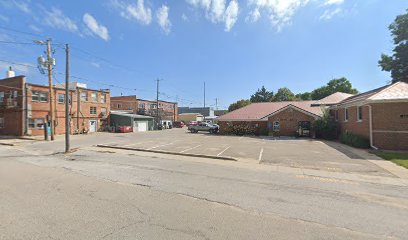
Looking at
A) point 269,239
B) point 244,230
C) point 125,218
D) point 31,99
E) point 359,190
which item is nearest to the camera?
point 269,239

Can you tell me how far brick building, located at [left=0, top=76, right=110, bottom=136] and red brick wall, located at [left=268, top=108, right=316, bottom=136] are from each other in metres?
30.8

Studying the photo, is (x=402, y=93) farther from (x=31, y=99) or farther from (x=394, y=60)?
(x=31, y=99)

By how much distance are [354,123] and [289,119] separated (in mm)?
10751

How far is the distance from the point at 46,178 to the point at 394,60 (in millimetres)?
42994

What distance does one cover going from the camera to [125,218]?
5.07 metres

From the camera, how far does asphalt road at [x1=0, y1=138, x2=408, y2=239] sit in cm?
450

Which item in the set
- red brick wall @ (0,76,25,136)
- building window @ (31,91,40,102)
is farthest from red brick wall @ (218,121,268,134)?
red brick wall @ (0,76,25,136)

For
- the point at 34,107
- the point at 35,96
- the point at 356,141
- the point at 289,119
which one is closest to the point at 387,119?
the point at 356,141

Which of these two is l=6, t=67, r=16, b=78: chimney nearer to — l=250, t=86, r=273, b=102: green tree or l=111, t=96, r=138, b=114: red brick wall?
l=111, t=96, r=138, b=114: red brick wall

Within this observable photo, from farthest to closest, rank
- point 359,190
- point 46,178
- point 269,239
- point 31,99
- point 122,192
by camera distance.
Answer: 1. point 31,99
2. point 46,178
3. point 359,190
4. point 122,192
5. point 269,239

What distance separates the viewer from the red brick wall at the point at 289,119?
3096cm

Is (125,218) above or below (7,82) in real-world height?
below

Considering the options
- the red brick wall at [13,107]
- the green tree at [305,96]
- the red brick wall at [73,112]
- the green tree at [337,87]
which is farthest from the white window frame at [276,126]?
the green tree at [305,96]

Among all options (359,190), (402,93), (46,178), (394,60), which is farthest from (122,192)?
(394,60)
